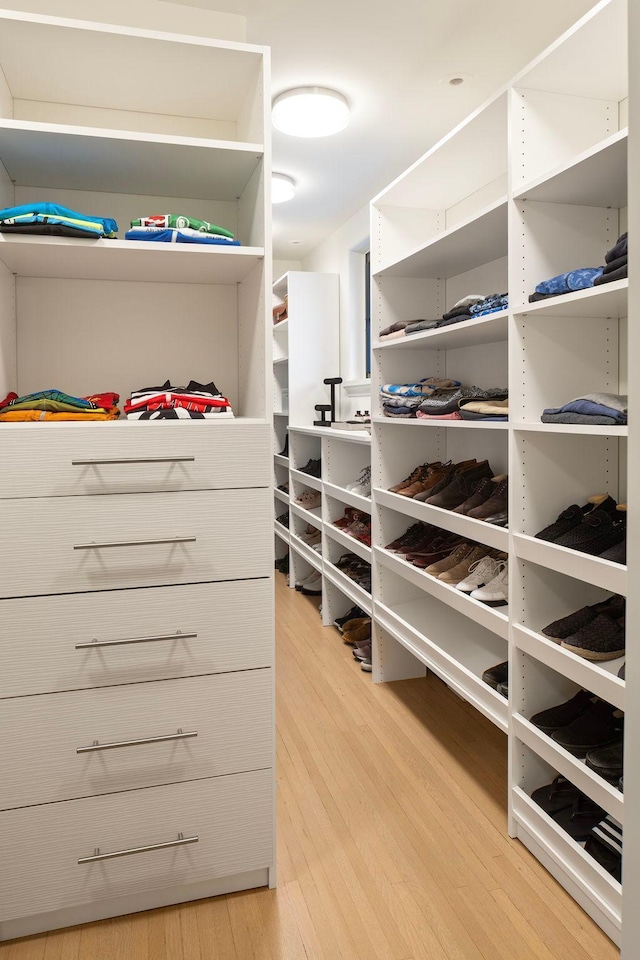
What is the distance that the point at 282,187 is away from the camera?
3756mm

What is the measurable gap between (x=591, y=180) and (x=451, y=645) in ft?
5.32

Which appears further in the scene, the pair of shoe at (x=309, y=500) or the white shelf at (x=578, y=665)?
the pair of shoe at (x=309, y=500)

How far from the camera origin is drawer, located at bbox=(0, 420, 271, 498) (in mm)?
1490

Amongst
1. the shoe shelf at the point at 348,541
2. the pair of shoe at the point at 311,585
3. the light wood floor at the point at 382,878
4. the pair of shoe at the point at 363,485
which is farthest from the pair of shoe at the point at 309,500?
the light wood floor at the point at 382,878

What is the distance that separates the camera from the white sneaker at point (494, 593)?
6.97 feet

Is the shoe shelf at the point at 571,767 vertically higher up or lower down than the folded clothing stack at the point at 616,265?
lower down

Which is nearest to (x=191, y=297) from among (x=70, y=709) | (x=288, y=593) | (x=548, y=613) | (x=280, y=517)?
(x=70, y=709)

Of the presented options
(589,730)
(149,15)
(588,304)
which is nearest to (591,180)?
(588,304)

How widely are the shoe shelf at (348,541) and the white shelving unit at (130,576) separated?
1495mm

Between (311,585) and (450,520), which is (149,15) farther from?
(311,585)

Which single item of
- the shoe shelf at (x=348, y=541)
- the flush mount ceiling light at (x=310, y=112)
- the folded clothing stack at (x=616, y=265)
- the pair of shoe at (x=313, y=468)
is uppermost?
the flush mount ceiling light at (x=310, y=112)

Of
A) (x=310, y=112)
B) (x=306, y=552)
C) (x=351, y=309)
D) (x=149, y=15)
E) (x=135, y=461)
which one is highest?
(x=310, y=112)

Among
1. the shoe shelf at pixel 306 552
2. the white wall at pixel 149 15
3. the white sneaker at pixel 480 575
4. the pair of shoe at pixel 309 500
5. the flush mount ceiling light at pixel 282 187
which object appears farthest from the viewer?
the pair of shoe at pixel 309 500

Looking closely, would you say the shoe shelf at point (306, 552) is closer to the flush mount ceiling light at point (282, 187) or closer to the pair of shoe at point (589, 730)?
the flush mount ceiling light at point (282, 187)
